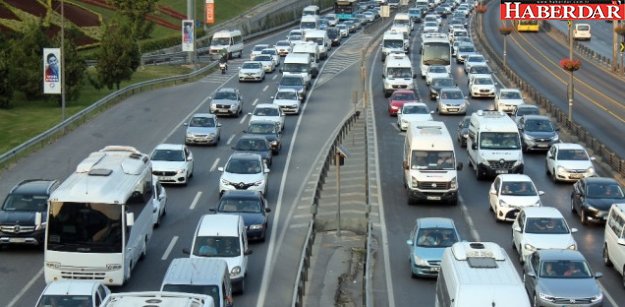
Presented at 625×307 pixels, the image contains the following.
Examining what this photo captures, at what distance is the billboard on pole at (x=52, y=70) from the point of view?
57500mm

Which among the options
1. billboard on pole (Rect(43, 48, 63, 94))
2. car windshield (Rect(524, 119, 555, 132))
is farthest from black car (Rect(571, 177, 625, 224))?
billboard on pole (Rect(43, 48, 63, 94))

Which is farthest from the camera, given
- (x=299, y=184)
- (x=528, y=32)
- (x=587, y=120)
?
(x=528, y=32)

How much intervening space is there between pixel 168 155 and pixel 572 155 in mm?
16148

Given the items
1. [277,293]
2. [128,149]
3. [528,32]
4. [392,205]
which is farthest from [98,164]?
[528,32]

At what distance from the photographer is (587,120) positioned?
214 feet

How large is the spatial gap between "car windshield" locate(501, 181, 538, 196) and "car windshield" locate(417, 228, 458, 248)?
7403mm

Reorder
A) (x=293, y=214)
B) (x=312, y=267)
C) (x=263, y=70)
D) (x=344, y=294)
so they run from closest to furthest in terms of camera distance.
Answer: (x=344, y=294)
(x=312, y=267)
(x=293, y=214)
(x=263, y=70)

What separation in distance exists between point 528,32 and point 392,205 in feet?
299

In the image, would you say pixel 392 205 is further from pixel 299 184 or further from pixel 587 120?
pixel 587 120

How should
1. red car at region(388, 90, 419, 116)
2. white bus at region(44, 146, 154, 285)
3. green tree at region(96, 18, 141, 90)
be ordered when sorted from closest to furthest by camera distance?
1. white bus at region(44, 146, 154, 285)
2. red car at region(388, 90, 419, 116)
3. green tree at region(96, 18, 141, 90)

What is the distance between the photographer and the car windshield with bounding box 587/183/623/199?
130ft

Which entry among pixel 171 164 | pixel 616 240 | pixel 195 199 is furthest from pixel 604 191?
pixel 171 164

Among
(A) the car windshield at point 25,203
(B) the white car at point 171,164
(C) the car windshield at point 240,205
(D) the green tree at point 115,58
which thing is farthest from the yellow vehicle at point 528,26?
(A) the car windshield at point 25,203

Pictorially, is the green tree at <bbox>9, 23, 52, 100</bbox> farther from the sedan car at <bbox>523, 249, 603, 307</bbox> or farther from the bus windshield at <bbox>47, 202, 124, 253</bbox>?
the sedan car at <bbox>523, 249, 603, 307</bbox>
